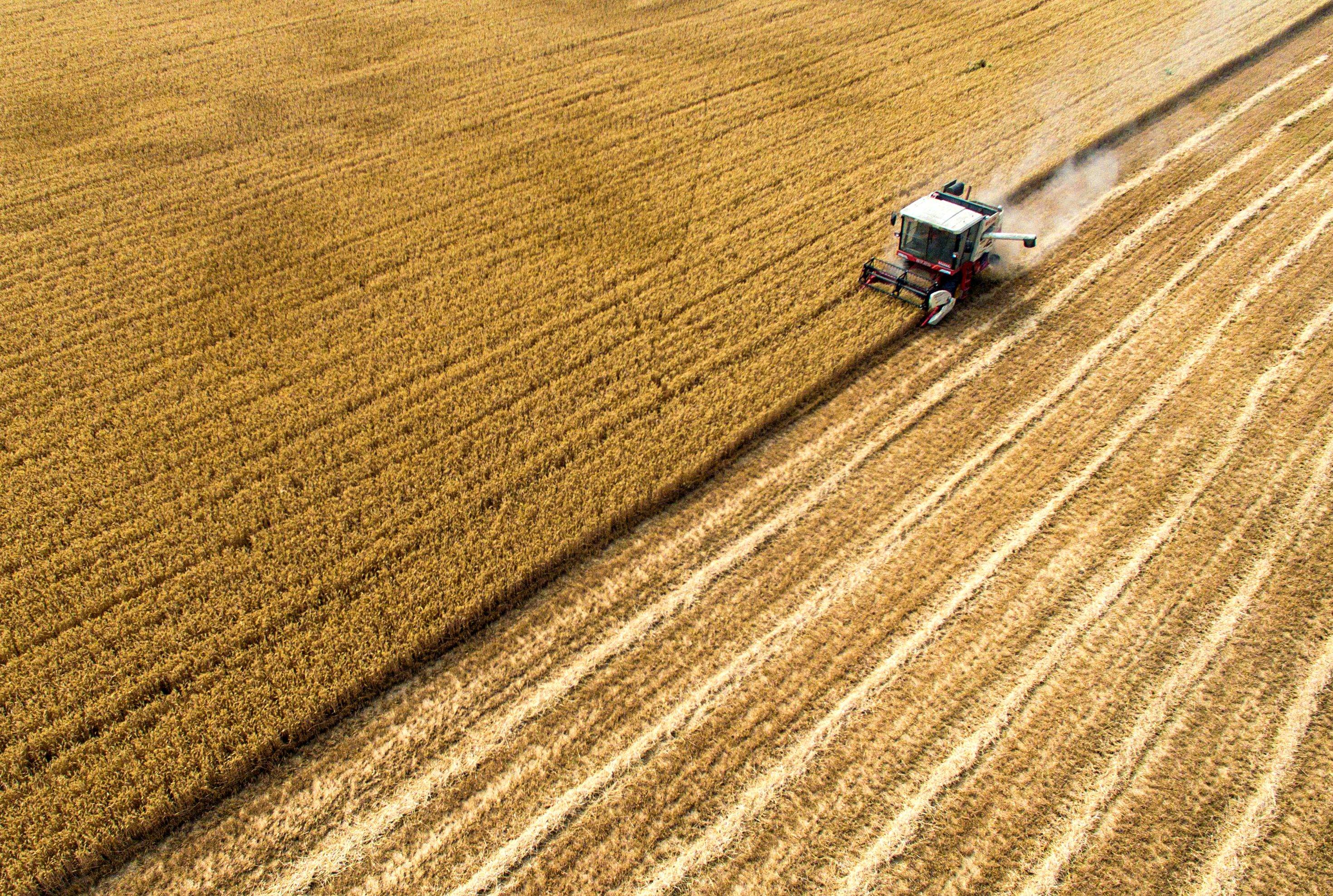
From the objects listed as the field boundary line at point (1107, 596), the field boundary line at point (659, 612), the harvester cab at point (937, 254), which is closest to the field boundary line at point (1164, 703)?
the field boundary line at point (1107, 596)

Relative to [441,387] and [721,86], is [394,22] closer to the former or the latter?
[721,86]

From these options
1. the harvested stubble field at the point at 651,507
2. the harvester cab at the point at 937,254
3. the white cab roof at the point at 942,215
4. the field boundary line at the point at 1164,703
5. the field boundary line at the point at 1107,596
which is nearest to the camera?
the field boundary line at the point at 1164,703

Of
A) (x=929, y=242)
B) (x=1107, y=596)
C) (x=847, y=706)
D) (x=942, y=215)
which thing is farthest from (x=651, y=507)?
(x=942, y=215)

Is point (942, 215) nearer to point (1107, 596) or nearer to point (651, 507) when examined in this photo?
point (1107, 596)

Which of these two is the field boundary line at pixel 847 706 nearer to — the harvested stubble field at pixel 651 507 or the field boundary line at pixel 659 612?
the harvested stubble field at pixel 651 507

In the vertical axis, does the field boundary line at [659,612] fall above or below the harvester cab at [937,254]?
below

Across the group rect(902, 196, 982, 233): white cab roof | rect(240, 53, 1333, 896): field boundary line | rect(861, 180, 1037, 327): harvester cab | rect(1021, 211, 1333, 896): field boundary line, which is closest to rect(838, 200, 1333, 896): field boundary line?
rect(1021, 211, 1333, 896): field boundary line

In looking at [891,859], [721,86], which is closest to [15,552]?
[891,859]
